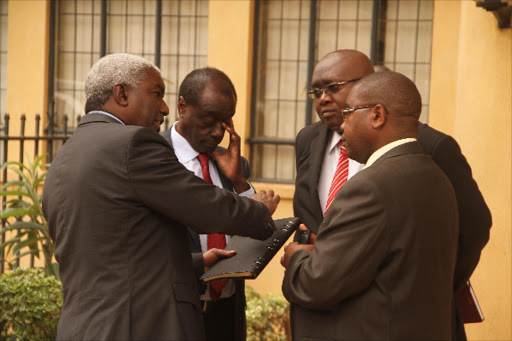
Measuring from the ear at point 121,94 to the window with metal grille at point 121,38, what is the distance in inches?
216

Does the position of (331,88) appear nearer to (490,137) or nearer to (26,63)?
(490,137)

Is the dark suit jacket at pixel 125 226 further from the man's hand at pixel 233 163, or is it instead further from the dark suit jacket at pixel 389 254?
the man's hand at pixel 233 163

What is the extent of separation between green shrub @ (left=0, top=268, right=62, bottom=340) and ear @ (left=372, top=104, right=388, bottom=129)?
383 cm

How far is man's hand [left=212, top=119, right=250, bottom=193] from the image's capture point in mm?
4082

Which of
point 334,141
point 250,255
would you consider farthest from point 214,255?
point 334,141

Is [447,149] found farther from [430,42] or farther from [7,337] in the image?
[430,42]

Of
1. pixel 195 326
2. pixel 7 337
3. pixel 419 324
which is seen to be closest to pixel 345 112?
pixel 419 324

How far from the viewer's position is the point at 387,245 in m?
2.68

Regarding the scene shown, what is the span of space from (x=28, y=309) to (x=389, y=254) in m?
3.88

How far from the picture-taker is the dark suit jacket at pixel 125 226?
3029 millimetres

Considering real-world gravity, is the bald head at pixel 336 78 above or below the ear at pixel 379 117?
above

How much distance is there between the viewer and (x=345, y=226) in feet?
8.95

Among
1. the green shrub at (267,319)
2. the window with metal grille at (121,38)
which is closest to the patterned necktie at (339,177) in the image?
the green shrub at (267,319)

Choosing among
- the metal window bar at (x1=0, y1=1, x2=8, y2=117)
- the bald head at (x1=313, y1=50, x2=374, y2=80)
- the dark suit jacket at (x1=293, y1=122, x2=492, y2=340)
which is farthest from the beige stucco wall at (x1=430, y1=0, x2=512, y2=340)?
the metal window bar at (x1=0, y1=1, x2=8, y2=117)
